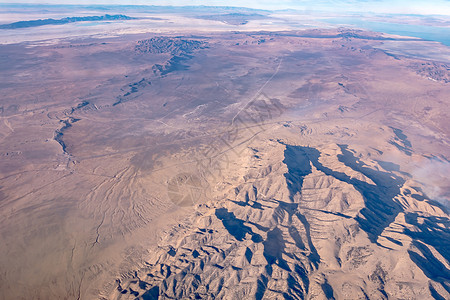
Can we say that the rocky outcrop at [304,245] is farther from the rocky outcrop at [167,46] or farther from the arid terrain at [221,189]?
the rocky outcrop at [167,46]

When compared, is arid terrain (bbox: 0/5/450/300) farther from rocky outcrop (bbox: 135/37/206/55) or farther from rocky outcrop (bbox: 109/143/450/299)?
rocky outcrop (bbox: 135/37/206/55)

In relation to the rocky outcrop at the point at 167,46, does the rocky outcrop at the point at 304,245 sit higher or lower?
higher

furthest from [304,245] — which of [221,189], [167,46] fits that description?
[167,46]

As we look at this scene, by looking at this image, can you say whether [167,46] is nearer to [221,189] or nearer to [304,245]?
[221,189]

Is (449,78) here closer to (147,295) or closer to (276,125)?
→ (276,125)

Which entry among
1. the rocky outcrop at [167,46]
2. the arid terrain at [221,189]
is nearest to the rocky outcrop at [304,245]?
the arid terrain at [221,189]

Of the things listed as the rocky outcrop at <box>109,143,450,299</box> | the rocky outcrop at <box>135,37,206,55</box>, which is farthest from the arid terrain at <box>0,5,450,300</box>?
the rocky outcrop at <box>135,37,206,55</box>

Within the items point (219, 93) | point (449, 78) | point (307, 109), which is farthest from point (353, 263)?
point (449, 78)

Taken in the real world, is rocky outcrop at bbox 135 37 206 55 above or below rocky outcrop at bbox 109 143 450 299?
below
